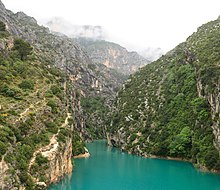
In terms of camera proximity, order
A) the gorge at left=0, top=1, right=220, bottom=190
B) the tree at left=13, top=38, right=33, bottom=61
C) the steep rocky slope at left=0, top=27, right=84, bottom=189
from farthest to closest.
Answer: the tree at left=13, top=38, right=33, bottom=61
the gorge at left=0, top=1, right=220, bottom=190
the steep rocky slope at left=0, top=27, right=84, bottom=189

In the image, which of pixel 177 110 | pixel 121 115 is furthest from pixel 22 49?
pixel 121 115

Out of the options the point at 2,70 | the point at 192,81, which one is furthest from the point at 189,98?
the point at 2,70

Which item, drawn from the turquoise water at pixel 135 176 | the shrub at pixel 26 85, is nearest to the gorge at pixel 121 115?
the shrub at pixel 26 85

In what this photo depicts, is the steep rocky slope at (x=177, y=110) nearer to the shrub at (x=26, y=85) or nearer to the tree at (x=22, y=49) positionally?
the shrub at (x=26, y=85)

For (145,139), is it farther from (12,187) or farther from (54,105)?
(12,187)

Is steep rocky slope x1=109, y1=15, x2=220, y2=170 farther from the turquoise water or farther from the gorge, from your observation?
the turquoise water

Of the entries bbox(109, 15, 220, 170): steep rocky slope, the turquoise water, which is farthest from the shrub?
bbox(109, 15, 220, 170): steep rocky slope

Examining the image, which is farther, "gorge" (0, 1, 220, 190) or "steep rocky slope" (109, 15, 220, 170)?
"steep rocky slope" (109, 15, 220, 170)
